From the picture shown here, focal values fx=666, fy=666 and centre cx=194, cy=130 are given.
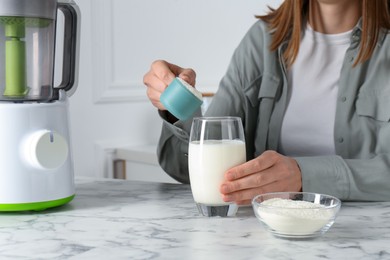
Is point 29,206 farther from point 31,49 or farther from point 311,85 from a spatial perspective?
point 311,85

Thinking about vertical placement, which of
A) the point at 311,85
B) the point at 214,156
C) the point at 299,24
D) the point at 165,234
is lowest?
the point at 165,234

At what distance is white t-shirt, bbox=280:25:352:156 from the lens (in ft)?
5.43

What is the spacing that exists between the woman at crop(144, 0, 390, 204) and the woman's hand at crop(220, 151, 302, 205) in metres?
0.30

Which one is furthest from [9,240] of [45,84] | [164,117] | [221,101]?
[221,101]

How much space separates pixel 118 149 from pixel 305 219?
1.77 meters

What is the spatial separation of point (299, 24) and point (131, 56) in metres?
1.10

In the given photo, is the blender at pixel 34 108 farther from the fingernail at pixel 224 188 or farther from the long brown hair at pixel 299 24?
the long brown hair at pixel 299 24

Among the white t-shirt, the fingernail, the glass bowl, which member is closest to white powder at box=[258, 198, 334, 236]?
the glass bowl

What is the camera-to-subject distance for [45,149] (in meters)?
1.14

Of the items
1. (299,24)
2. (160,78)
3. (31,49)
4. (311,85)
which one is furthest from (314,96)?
(31,49)

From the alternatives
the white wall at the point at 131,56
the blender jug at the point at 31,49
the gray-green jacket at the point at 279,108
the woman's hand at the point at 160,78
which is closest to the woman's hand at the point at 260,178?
the gray-green jacket at the point at 279,108

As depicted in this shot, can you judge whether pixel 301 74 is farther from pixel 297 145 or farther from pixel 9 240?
pixel 9 240

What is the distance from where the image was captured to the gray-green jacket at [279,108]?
1.44 m

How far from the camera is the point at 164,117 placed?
1398 millimetres
